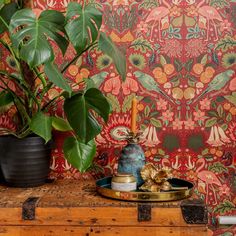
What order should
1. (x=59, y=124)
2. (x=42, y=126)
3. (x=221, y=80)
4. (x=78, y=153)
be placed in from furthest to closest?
(x=221, y=80), (x=59, y=124), (x=78, y=153), (x=42, y=126)

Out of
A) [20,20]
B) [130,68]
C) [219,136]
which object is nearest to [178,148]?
[219,136]

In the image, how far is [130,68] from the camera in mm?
1942

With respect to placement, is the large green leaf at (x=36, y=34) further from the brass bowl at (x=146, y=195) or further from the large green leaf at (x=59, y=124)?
the brass bowl at (x=146, y=195)

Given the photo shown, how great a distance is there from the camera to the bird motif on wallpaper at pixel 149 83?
1939 millimetres

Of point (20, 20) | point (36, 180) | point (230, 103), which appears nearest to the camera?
point (20, 20)

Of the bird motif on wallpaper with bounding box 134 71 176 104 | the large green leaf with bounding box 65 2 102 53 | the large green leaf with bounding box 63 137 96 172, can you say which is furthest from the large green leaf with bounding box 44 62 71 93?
the bird motif on wallpaper with bounding box 134 71 176 104

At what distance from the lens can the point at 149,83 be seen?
1940 mm

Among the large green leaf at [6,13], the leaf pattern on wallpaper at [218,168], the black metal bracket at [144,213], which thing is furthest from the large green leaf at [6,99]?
the leaf pattern on wallpaper at [218,168]

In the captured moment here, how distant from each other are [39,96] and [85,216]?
2.10 feet

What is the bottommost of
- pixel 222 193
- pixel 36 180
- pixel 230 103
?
pixel 222 193

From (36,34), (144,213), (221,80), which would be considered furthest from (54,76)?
(221,80)

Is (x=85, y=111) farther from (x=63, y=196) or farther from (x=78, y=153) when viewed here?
(x=63, y=196)

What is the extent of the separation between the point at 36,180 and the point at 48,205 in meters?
0.28

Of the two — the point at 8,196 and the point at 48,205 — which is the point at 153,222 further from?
the point at 8,196
